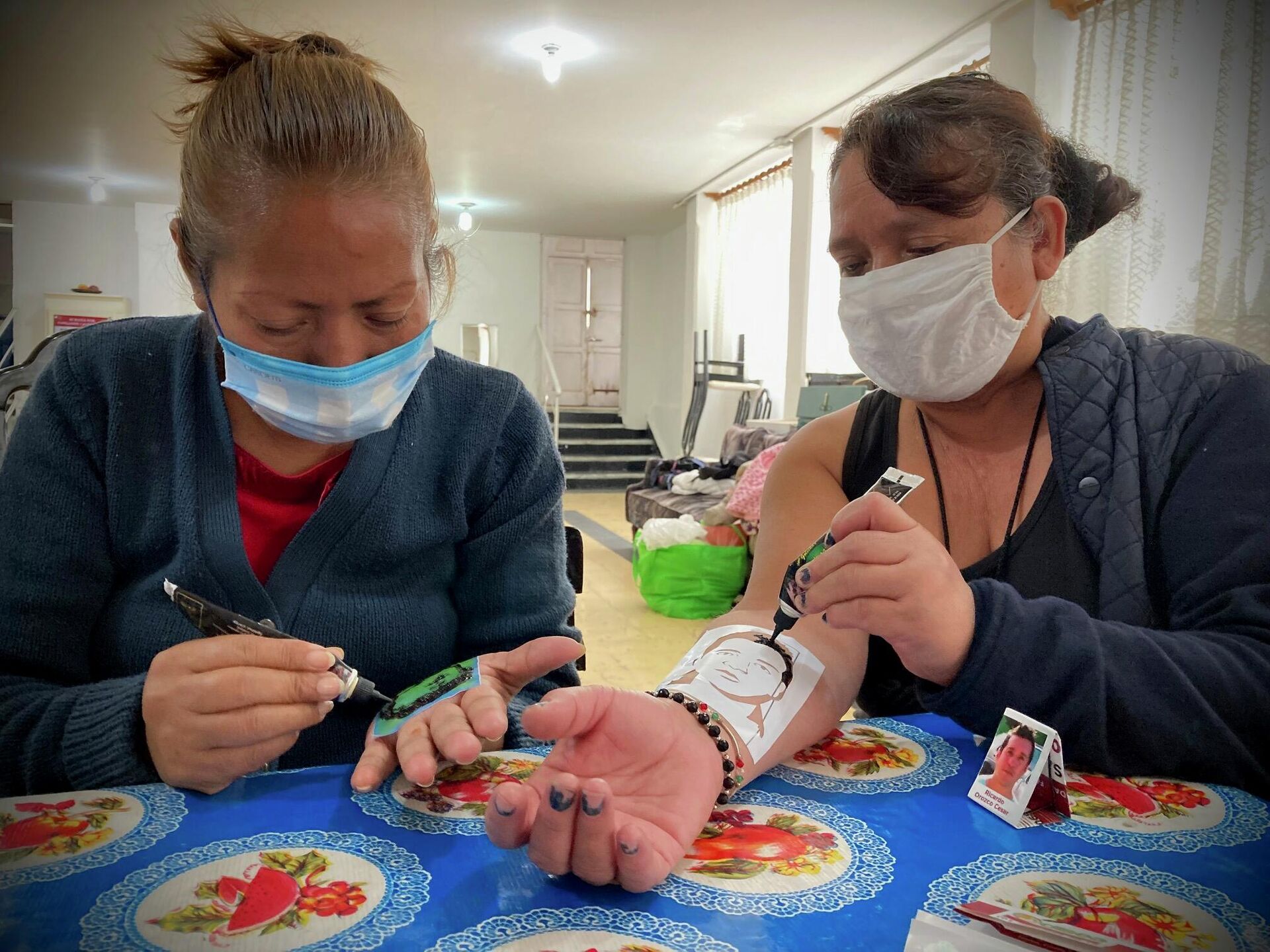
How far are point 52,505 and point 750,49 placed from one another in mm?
4980

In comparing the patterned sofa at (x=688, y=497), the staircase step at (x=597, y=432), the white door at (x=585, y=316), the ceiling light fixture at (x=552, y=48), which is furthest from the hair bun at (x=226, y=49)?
the white door at (x=585, y=316)

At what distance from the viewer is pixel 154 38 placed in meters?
4.74

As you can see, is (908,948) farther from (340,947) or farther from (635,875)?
(340,947)

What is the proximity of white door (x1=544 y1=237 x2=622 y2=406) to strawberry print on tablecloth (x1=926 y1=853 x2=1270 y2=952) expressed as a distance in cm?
1188

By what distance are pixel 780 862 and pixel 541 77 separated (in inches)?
227

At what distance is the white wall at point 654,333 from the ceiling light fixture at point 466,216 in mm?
2569

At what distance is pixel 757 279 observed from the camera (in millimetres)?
7902

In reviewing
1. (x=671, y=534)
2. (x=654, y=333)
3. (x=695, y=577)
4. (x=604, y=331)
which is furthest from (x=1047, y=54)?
(x=604, y=331)

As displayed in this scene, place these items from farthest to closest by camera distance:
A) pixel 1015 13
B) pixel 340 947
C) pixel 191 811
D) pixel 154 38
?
pixel 154 38, pixel 1015 13, pixel 191 811, pixel 340 947

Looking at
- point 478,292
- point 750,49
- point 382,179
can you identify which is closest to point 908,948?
point 382,179

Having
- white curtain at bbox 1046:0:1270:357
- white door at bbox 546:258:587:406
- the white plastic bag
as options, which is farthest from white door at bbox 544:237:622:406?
white curtain at bbox 1046:0:1270:357

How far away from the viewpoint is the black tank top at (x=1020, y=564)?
36.2 inches

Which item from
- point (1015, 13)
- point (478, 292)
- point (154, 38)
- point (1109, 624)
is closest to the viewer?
point (1109, 624)

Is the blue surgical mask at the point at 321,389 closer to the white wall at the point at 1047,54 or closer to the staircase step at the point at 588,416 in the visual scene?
the white wall at the point at 1047,54
